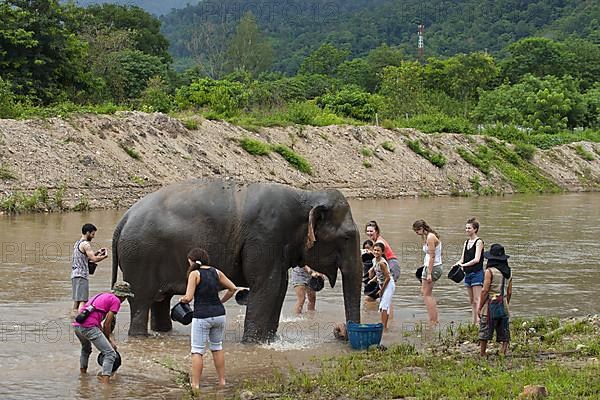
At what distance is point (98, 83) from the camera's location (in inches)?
2032

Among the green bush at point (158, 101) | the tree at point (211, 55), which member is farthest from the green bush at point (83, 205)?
the tree at point (211, 55)

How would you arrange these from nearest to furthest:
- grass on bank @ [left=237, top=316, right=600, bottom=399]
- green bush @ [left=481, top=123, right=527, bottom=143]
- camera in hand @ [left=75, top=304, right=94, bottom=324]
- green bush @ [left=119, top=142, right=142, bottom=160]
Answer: grass on bank @ [left=237, top=316, right=600, bottom=399] < camera in hand @ [left=75, top=304, right=94, bottom=324] < green bush @ [left=119, top=142, right=142, bottom=160] < green bush @ [left=481, top=123, right=527, bottom=143]

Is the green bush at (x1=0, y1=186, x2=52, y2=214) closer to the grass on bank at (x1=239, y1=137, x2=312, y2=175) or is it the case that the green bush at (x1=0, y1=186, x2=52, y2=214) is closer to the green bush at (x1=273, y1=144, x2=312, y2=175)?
the grass on bank at (x1=239, y1=137, x2=312, y2=175)

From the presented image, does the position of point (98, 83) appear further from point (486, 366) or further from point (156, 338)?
point (486, 366)

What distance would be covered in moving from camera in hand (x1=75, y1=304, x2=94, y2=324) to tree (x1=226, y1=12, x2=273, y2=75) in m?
121

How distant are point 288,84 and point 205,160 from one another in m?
48.2

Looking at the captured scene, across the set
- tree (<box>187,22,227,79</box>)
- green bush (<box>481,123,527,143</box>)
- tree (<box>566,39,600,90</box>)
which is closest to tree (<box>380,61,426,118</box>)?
green bush (<box>481,123,527,143</box>)

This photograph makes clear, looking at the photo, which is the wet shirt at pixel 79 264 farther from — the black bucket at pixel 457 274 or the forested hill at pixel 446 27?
the forested hill at pixel 446 27

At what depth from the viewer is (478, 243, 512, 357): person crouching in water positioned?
11.3m

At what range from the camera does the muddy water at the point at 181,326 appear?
1077cm

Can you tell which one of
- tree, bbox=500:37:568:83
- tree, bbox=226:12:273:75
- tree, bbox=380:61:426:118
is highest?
tree, bbox=226:12:273:75

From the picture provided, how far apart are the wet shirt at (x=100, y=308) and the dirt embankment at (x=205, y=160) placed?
809 inches

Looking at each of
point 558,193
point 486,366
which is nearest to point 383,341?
point 486,366

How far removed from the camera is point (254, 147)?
42344 mm
